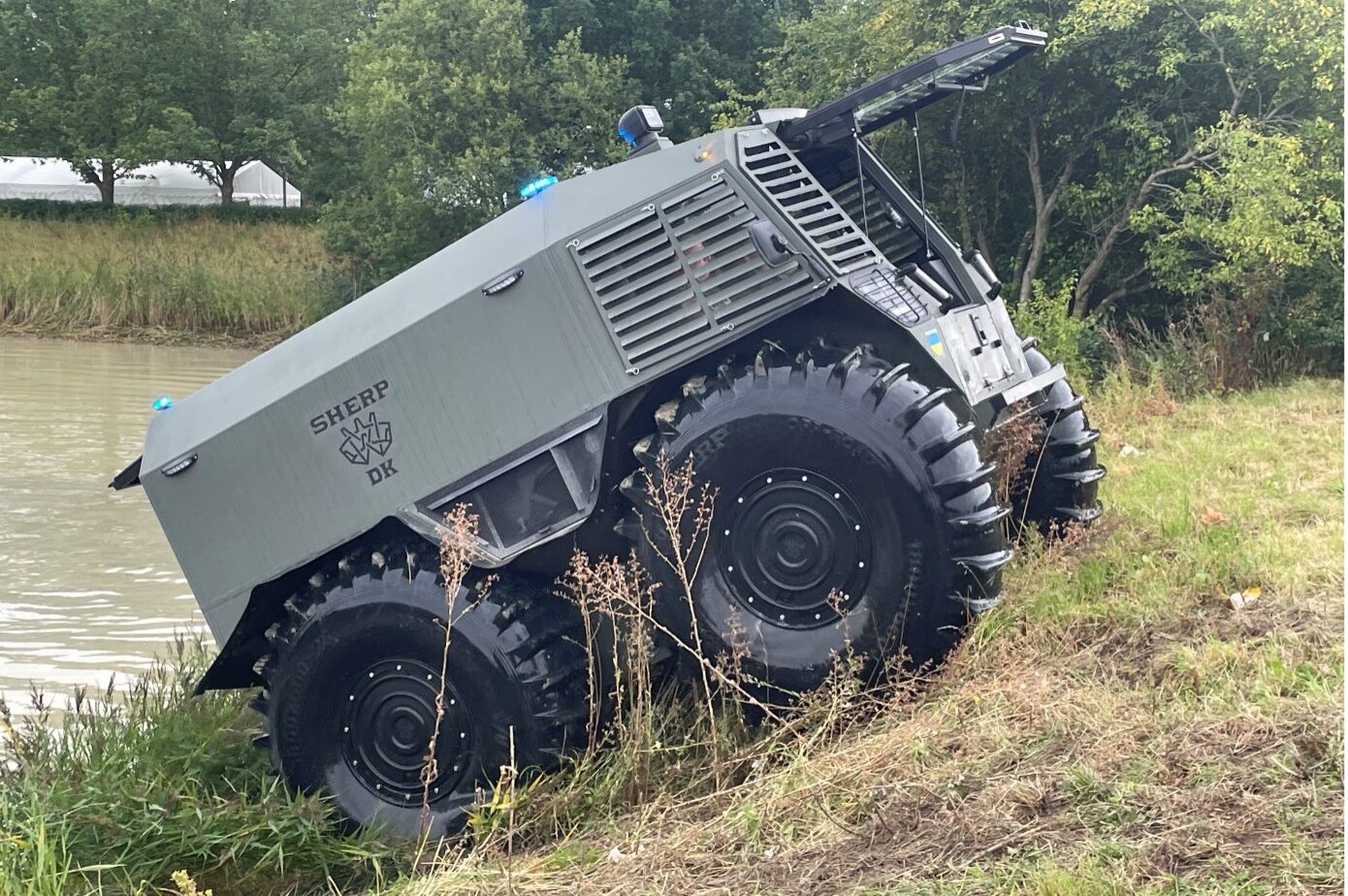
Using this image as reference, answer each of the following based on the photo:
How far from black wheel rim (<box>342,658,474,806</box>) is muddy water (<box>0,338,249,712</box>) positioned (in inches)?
95.3

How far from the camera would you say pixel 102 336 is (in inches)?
945

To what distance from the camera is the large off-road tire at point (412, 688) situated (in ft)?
16.1

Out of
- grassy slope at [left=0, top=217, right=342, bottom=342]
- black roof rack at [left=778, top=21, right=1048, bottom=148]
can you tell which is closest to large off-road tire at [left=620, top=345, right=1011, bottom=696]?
black roof rack at [left=778, top=21, right=1048, bottom=148]

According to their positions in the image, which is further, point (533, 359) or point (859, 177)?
point (859, 177)

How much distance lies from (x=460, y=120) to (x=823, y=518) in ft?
72.2

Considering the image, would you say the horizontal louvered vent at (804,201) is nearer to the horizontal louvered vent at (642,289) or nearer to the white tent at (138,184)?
the horizontal louvered vent at (642,289)

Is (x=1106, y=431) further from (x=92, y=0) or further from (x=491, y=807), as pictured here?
(x=92, y=0)

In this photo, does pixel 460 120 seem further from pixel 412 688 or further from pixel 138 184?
pixel 412 688

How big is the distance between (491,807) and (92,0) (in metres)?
41.3

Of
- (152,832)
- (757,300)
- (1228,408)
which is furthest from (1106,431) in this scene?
(152,832)

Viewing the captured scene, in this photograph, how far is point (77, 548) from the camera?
9781mm

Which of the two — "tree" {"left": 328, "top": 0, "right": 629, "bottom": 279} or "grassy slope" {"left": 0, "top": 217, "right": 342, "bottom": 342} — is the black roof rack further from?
"grassy slope" {"left": 0, "top": 217, "right": 342, "bottom": 342}

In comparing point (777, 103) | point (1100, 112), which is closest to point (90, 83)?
point (777, 103)

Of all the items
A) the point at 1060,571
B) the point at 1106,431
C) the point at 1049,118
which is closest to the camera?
the point at 1060,571
